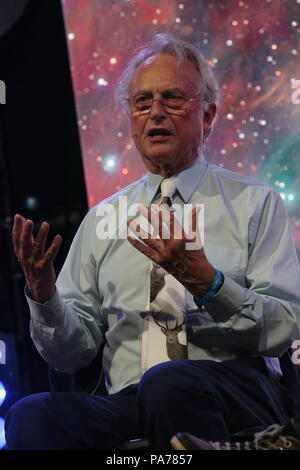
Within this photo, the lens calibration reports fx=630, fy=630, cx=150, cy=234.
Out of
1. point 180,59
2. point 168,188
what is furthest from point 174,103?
point 168,188

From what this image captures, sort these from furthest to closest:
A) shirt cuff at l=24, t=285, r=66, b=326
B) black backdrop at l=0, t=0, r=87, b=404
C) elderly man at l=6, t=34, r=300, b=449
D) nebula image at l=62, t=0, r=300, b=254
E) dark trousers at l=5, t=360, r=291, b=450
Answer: black backdrop at l=0, t=0, r=87, b=404
nebula image at l=62, t=0, r=300, b=254
shirt cuff at l=24, t=285, r=66, b=326
elderly man at l=6, t=34, r=300, b=449
dark trousers at l=5, t=360, r=291, b=450

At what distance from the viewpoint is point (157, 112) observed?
1.80m

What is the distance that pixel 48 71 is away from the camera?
248cm

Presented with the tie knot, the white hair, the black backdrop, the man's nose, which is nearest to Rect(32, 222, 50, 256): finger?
the tie knot

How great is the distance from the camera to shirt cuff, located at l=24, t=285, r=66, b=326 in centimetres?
162

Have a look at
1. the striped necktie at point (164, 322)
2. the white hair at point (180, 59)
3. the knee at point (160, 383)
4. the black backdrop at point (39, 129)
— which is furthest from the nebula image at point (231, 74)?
the knee at point (160, 383)

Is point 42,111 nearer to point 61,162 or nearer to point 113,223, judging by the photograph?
point 61,162

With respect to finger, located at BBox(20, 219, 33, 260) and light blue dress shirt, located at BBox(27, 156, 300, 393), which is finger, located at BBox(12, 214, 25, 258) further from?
light blue dress shirt, located at BBox(27, 156, 300, 393)

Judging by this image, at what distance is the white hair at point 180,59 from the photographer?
1.85 meters

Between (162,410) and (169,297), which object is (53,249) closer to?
(169,297)

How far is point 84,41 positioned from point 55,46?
0.50ft

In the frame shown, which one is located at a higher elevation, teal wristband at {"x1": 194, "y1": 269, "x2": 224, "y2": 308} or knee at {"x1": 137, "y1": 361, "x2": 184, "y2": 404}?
teal wristband at {"x1": 194, "y1": 269, "x2": 224, "y2": 308}

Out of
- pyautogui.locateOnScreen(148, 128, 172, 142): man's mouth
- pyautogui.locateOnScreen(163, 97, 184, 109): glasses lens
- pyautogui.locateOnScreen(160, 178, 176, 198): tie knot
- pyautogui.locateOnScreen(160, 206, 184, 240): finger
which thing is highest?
pyautogui.locateOnScreen(163, 97, 184, 109): glasses lens

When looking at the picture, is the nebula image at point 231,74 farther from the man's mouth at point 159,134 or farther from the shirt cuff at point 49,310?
the shirt cuff at point 49,310
